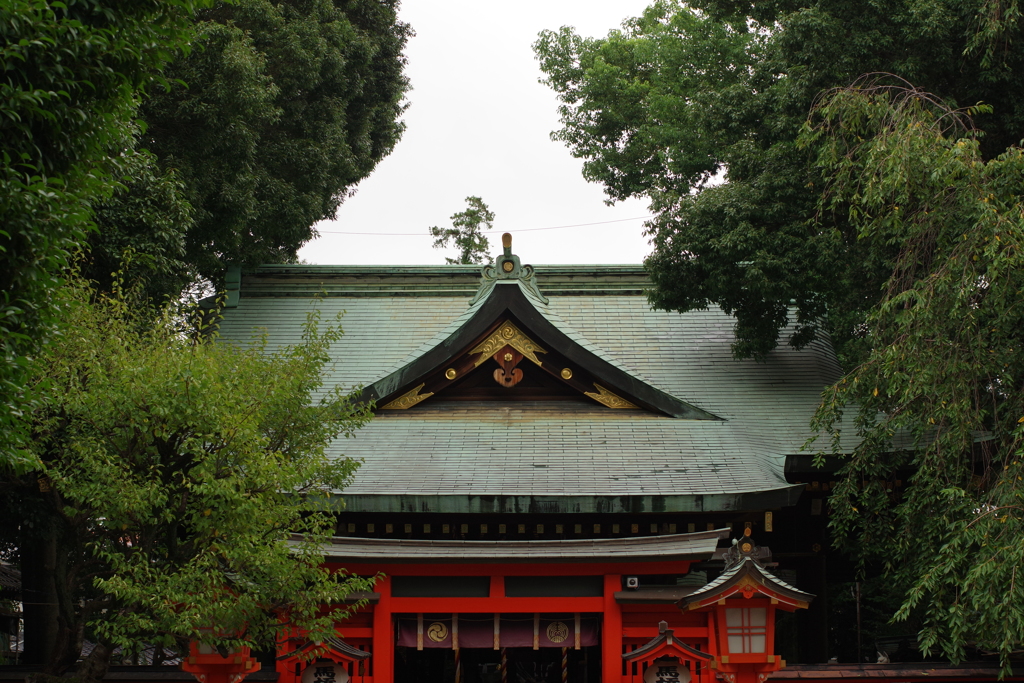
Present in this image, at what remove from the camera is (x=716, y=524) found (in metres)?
9.23

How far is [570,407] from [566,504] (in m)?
2.12

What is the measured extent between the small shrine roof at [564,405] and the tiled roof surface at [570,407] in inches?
0.9

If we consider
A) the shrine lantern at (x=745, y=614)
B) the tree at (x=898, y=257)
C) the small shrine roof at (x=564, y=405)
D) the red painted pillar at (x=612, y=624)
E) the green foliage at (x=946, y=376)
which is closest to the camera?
the green foliage at (x=946, y=376)

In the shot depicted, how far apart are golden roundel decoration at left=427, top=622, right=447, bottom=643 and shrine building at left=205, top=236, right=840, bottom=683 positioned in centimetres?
1

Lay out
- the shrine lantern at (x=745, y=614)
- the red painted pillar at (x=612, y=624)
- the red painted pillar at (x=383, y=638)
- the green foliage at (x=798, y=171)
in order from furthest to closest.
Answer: the green foliage at (x=798, y=171)
the red painted pillar at (x=612, y=624)
the red painted pillar at (x=383, y=638)
the shrine lantern at (x=745, y=614)

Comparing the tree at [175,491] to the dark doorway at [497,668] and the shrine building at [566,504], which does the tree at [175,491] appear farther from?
the dark doorway at [497,668]

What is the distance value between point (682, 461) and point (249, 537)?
4.51 meters

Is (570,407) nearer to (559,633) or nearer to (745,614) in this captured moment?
(559,633)

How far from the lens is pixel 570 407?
421 inches

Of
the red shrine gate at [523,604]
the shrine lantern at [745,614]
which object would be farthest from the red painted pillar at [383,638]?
the shrine lantern at [745,614]

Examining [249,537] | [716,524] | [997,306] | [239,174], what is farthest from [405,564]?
[239,174]

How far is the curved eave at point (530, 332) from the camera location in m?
10.2

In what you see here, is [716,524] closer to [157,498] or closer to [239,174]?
[157,498]

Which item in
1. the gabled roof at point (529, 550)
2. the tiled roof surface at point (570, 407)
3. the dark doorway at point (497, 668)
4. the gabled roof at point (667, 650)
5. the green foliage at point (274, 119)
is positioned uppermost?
the green foliage at point (274, 119)
